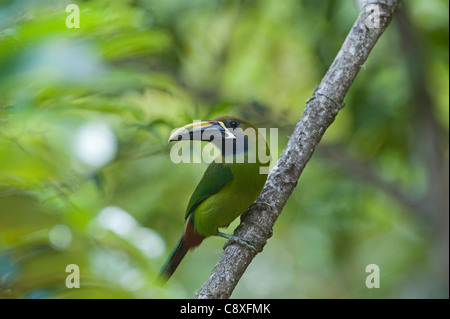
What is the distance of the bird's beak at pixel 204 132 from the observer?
245 centimetres

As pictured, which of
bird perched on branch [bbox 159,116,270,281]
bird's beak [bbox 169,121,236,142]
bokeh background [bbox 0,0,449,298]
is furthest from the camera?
bird perched on branch [bbox 159,116,270,281]

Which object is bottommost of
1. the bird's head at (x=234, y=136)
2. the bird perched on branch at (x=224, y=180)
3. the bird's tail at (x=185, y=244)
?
the bird's tail at (x=185, y=244)

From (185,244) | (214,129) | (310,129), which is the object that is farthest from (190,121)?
(310,129)

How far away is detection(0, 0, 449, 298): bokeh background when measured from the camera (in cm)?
206

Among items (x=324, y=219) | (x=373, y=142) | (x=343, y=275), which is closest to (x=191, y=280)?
(x=324, y=219)

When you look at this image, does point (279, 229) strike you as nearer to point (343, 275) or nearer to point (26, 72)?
point (343, 275)

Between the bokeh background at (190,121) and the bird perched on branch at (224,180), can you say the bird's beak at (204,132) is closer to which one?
the bird perched on branch at (224,180)

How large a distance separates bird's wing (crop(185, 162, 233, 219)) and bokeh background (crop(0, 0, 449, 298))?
31cm

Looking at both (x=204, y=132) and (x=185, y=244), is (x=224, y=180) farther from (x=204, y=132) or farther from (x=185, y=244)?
(x=185, y=244)

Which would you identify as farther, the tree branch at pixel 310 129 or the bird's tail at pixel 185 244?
the bird's tail at pixel 185 244

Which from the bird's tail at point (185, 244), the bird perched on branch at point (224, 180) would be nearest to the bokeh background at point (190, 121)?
the bird's tail at point (185, 244)

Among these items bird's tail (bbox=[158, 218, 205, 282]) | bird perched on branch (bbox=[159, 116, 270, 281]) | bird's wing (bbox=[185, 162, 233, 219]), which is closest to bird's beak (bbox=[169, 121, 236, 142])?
bird perched on branch (bbox=[159, 116, 270, 281])

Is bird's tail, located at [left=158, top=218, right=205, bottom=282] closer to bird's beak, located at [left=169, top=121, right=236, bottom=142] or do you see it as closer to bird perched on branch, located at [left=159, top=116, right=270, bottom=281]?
bird perched on branch, located at [left=159, top=116, right=270, bottom=281]

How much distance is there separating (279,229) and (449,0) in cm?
282
